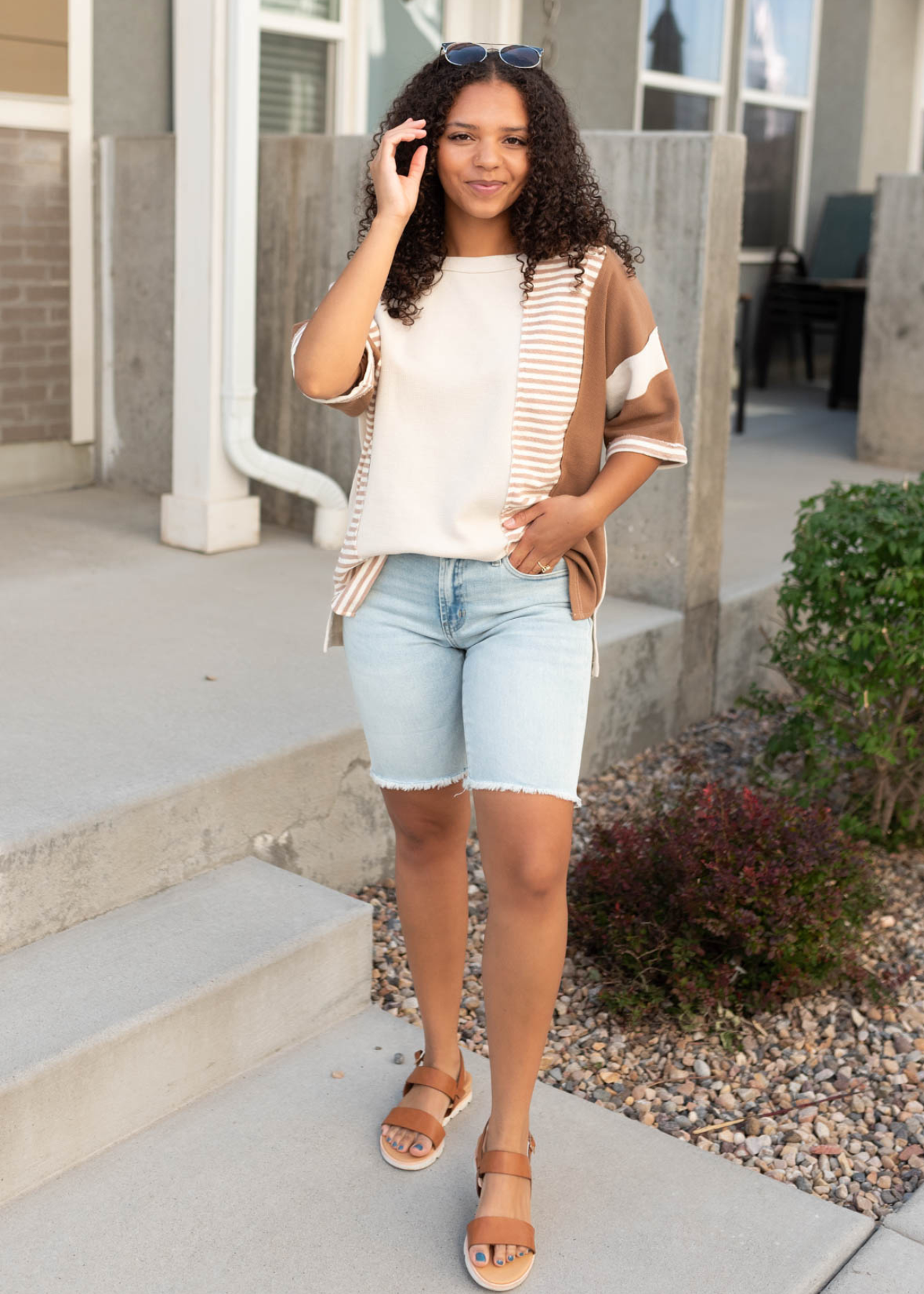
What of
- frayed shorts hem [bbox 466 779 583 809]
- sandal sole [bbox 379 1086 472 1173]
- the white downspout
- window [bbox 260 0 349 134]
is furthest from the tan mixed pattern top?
window [bbox 260 0 349 134]

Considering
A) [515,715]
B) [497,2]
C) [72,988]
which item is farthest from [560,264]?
[497,2]


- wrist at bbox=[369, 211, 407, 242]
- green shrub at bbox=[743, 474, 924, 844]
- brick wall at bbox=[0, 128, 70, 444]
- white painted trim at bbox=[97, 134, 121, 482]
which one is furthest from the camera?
white painted trim at bbox=[97, 134, 121, 482]

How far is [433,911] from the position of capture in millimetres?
2268

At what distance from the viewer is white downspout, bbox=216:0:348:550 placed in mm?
4434

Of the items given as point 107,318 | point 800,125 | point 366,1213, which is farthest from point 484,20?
point 366,1213

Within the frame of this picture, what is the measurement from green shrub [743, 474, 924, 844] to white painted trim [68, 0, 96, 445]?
3078 millimetres

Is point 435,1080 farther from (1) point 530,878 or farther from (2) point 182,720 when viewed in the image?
(2) point 182,720

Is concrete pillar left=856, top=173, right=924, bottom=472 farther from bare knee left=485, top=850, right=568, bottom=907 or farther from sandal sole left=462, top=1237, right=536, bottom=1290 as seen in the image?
sandal sole left=462, top=1237, right=536, bottom=1290

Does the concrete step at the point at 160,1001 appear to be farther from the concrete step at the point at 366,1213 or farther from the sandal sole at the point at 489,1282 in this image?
the sandal sole at the point at 489,1282

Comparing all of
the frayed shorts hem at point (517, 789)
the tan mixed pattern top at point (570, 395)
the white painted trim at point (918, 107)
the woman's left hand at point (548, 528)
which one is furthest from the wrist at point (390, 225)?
the white painted trim at point (918, 107)

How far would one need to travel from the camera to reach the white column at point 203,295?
445 centimetres

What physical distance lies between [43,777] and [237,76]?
2.57 m

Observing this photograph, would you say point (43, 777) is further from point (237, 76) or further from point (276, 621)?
point (237, 76)

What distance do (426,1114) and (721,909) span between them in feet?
2.77
